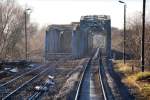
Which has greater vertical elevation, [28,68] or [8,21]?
[8,21]

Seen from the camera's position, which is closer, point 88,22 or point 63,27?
point 63,27

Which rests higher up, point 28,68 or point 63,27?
point 63,27

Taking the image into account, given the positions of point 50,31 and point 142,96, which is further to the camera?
point 50,31

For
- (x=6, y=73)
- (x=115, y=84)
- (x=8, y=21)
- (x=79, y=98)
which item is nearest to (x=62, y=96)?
(x=79, y=98)

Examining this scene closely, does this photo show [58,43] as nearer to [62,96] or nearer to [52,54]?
[52,54]

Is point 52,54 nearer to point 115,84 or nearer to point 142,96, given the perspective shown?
point 115,84

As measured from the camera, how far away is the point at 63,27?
222 ft

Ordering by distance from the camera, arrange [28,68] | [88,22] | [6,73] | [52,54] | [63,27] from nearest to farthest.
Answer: [6,73], [28,68], [52,54], [63,27], [88,22]

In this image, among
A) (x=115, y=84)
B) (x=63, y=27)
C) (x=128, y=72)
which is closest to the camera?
(x=115, y=84)

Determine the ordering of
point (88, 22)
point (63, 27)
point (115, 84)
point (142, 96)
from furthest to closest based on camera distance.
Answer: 1. point (88, 22)
2. point (63, 27)
3. point (115, 84)
4. point (142, 96)

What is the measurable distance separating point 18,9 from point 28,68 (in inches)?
1248

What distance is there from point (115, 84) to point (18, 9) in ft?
149

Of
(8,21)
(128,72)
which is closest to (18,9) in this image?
(8,21)

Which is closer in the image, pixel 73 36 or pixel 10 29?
pixel 73 36
